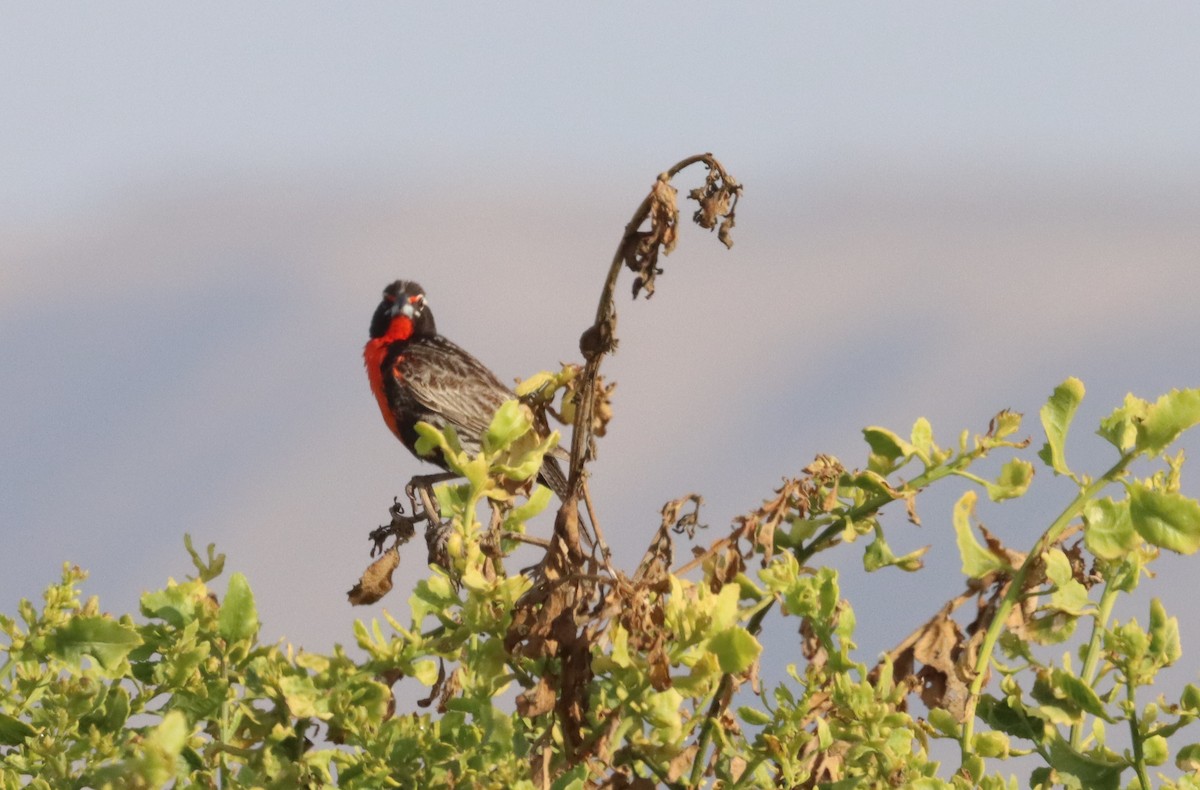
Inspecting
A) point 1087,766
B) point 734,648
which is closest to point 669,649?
point 734,648

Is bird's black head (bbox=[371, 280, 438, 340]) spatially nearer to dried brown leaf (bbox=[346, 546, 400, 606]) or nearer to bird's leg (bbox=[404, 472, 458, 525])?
bird's leg (bbox=[404, 472, 458, 525])

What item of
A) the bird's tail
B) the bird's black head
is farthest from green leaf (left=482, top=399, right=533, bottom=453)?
the bird's black head

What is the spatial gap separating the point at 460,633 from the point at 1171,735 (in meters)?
1.45

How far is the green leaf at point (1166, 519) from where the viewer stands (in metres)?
2.85

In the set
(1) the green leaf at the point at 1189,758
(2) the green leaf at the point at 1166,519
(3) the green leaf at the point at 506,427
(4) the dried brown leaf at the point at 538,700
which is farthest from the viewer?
(1) the green leaf at the point at 1189,758

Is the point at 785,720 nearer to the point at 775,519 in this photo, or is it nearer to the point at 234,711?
the point at 775,519

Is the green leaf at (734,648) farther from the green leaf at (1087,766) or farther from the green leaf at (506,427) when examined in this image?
the green leaf at (1087,766)

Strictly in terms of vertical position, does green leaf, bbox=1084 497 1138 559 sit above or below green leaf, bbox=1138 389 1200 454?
below

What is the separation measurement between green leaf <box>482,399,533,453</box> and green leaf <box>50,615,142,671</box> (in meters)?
0.86

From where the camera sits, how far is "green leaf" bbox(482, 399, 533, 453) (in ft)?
9.02

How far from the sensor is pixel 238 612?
2.99 metres

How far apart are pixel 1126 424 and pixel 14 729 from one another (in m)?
2.52

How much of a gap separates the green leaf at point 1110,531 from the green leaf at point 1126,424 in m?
0.15

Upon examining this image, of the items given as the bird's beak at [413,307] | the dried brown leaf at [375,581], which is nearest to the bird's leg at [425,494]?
the dried brown leaf at [375,581]
